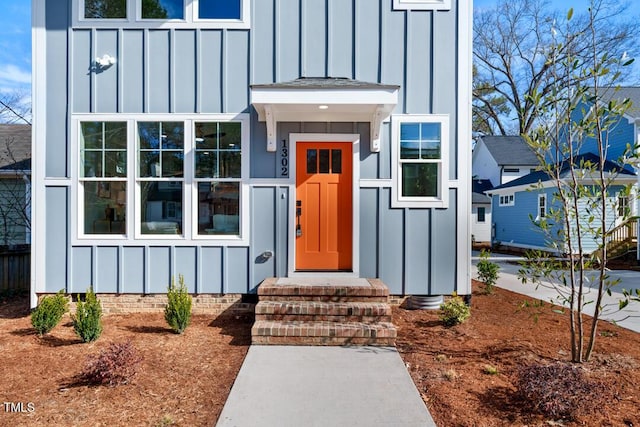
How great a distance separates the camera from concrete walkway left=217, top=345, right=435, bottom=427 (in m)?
2.69

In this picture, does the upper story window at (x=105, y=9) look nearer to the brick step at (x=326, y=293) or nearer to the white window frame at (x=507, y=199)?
the brick step at (x=326, y=293)

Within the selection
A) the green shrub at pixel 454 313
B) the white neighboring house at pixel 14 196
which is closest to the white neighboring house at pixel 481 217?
the green shrub at pixel 454 313

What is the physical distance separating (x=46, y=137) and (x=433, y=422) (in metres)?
5.87

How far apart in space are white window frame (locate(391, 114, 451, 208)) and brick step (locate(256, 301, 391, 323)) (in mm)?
1638

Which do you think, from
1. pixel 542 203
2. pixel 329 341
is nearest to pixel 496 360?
pixel 329 341

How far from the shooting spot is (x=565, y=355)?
12.2 ft

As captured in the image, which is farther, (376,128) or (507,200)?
(507,200)

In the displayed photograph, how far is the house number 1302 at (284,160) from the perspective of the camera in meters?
5.27

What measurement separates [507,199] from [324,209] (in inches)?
575

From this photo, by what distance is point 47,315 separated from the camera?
432 centimetres

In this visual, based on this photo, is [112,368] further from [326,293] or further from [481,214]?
[481,214]

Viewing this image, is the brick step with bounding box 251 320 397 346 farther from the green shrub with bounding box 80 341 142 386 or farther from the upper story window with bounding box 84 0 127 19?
the upper story window with bounding box 84 0 127 19

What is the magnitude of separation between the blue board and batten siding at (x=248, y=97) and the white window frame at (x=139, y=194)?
0.07 metres

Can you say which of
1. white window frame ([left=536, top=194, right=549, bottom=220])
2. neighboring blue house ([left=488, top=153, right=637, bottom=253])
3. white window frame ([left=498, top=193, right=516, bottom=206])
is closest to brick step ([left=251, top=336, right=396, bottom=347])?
neighboring blue house ([left=488, top=153, right=637, bottom=253])
